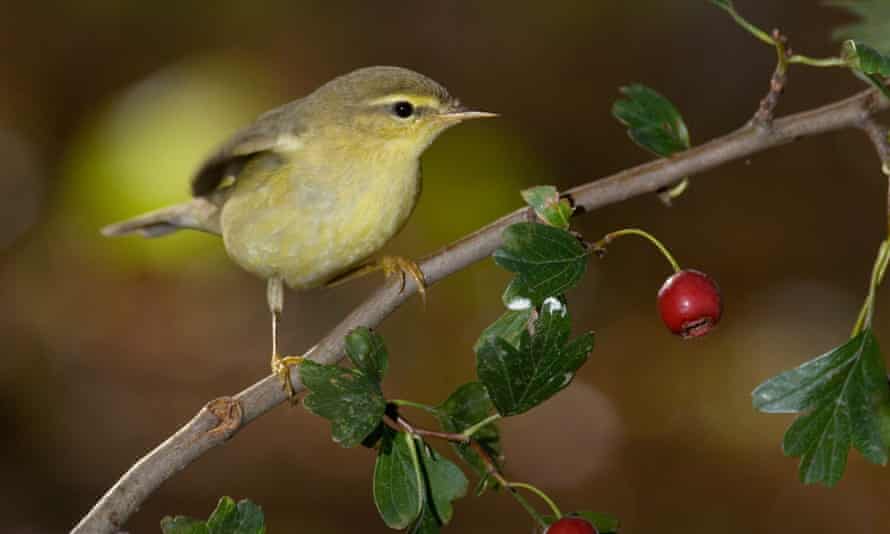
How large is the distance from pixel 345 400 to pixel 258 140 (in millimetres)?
1143

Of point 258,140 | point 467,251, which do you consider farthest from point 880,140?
point 258,140

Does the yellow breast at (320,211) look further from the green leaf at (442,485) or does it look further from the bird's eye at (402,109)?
the green leaf at (442,485)

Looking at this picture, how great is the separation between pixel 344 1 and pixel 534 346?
3.99 m

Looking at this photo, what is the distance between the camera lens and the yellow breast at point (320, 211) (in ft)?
6.81

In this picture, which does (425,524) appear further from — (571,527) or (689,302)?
(689,302)

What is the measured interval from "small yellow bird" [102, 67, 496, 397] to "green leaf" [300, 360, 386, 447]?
0.85m

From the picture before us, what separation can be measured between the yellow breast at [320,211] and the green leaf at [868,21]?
0.87 meters

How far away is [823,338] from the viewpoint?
3898 millimetres

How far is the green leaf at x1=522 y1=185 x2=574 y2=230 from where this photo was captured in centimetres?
129

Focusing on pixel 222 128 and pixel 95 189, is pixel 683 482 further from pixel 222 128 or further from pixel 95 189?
pixel 95 189

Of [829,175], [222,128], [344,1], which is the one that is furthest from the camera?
[344,1]

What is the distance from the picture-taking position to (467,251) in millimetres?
1444

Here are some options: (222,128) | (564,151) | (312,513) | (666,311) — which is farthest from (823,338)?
(666,311)

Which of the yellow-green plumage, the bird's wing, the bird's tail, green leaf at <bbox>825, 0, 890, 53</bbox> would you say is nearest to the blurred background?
the bird's tail
